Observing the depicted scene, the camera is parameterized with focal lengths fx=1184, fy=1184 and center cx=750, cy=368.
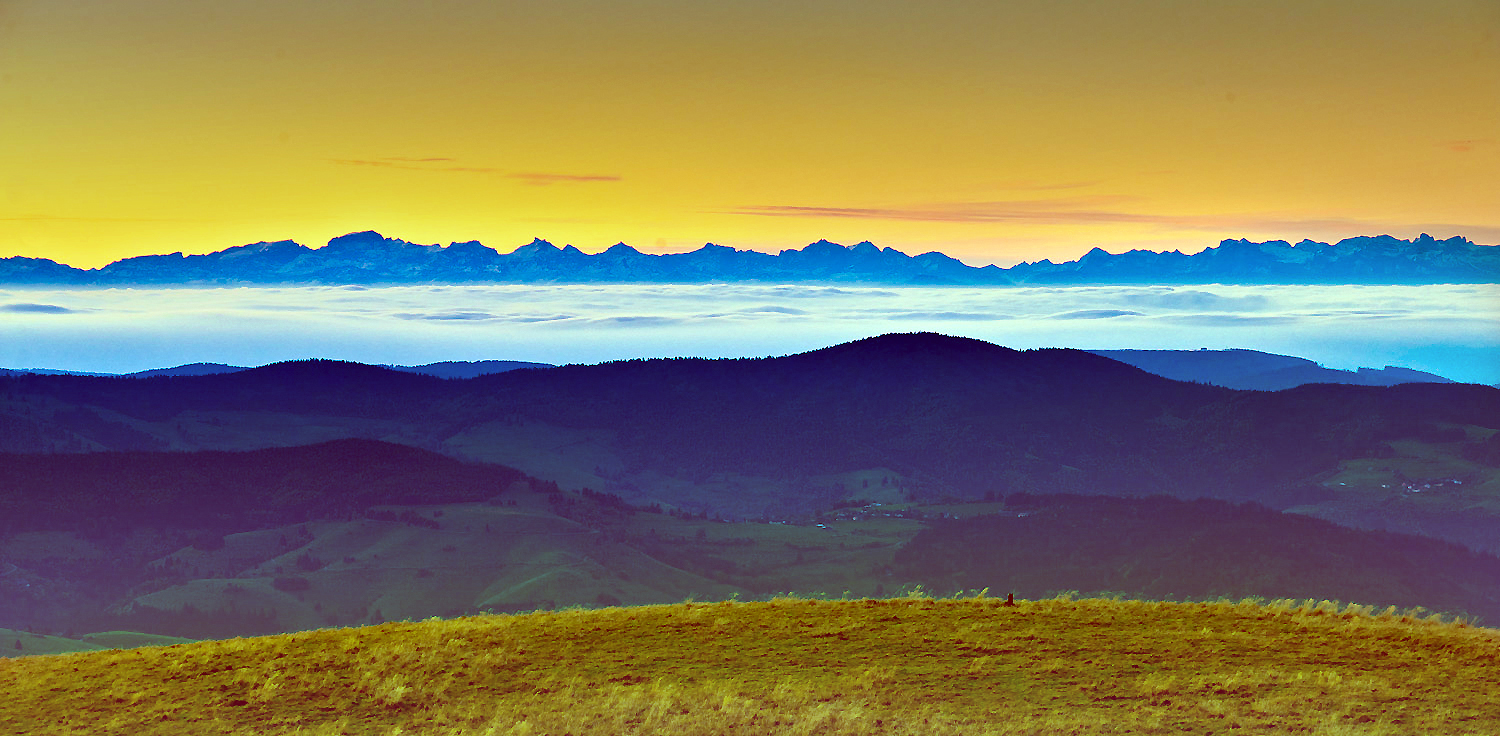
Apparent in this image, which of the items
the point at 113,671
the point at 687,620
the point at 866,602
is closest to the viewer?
the point at 113,671

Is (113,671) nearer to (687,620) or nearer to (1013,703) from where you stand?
(687,620)

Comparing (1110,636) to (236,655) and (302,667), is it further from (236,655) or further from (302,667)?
(236,655)

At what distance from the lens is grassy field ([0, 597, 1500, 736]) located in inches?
878

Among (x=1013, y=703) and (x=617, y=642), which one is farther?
(x=617, y=642)

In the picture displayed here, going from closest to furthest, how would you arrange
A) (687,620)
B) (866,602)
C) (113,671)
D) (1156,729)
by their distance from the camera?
(1156,729), (113,671), (687,620), (866,602)

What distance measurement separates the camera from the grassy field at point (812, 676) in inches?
878

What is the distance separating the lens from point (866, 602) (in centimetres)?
3278

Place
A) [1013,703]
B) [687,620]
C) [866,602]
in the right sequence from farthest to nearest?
1. [866,602]
2. [687,620]
3. [1013,703]

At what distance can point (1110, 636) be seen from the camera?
93.6ft

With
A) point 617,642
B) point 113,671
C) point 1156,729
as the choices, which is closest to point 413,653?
point 617,642

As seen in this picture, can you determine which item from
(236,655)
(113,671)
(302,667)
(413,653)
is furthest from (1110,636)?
(113,671)

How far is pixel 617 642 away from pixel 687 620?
8.81 ft

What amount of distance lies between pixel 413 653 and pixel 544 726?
19.6 feet

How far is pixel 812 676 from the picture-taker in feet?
82.8
